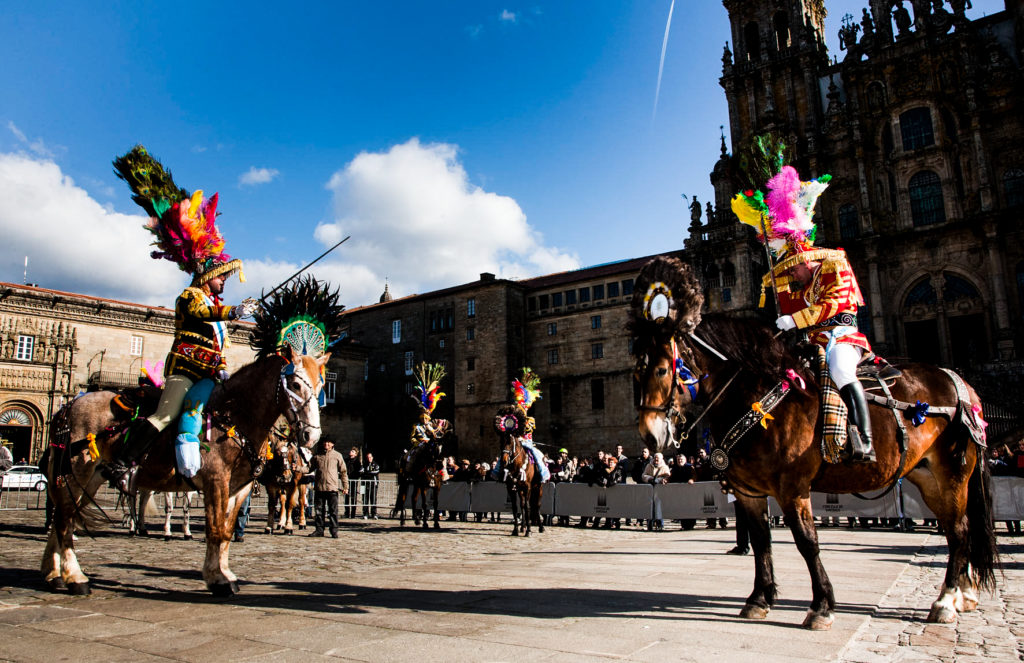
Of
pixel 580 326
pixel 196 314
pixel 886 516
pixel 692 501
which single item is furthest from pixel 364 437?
pixel 196 314

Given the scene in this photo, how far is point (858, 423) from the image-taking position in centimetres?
531

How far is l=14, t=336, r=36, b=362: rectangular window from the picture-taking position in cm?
4003

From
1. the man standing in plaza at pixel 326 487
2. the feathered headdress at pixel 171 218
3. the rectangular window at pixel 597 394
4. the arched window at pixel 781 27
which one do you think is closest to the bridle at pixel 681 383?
the feathered headdress at pixel 171 218

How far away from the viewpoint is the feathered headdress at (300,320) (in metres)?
7.45

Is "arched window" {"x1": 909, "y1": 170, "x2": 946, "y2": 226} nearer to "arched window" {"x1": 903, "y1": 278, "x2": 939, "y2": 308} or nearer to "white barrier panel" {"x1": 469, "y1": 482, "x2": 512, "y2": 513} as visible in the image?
"arched window" {"x1": 903, "y1": 278, "x2": 939, "y2": 308}

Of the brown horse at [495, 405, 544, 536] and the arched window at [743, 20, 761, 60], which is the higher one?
the arched window at [743, 20, 761, 60]

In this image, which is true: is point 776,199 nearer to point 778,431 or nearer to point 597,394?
point 778,431

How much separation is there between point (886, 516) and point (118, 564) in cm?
1626

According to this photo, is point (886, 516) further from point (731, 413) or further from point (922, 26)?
point (922, 26)

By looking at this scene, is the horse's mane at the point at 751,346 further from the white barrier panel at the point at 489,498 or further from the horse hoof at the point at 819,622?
the white barrier panel at the point at 489,498

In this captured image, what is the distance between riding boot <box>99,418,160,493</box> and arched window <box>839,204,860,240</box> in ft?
138

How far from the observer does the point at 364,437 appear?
58906 mm

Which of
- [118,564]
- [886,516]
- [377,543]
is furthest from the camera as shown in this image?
[886,516]

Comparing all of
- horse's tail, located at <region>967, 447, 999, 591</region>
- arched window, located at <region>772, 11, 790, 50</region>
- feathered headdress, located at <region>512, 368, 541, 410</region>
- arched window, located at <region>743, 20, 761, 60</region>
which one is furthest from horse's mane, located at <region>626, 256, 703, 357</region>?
arched window, located at <region>772, 11, 790, 50</region>
